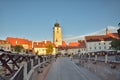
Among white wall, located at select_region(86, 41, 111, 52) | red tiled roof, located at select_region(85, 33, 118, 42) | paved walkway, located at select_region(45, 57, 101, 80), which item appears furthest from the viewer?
red tiled roof, located at select_region(85, 33, 118, 42)

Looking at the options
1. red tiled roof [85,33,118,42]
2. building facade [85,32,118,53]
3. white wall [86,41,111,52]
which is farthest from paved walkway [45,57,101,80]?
red tiled roof [85,33,118,42]

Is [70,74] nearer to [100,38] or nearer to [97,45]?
[97,45]

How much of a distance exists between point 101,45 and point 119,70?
145649 mm

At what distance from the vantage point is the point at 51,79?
2709 cm

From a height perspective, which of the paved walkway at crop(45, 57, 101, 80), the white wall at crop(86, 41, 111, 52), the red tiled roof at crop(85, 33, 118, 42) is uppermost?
the red tiled roof at crop(85, 33, 118, 42)

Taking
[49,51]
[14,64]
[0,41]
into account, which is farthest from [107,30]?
[14,64]

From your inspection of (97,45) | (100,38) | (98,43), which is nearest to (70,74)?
(97,45)

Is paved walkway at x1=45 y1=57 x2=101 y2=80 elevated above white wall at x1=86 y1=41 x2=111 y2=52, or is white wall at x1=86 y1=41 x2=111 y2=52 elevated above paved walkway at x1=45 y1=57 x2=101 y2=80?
white wall at x1=86 y1=41 x2=111 y2=52

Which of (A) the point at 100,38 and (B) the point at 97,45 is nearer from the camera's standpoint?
(B) the point at 97,45

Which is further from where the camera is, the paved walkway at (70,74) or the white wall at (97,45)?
the white wall at (97,45)

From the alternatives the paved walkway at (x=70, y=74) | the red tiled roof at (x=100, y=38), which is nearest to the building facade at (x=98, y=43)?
the red tiled roof at (x=100, y=38)

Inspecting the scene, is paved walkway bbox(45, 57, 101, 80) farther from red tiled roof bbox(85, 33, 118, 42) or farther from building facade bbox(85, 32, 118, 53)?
red tiled roof bbox(85, 33, 118, 42)

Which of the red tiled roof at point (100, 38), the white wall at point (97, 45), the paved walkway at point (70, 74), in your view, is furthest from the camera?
the red tiled roof at point (100, 38)

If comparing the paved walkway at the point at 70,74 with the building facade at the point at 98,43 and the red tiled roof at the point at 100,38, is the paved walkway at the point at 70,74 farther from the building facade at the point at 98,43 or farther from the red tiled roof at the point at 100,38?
the red tiled roof at the point at 100,38
